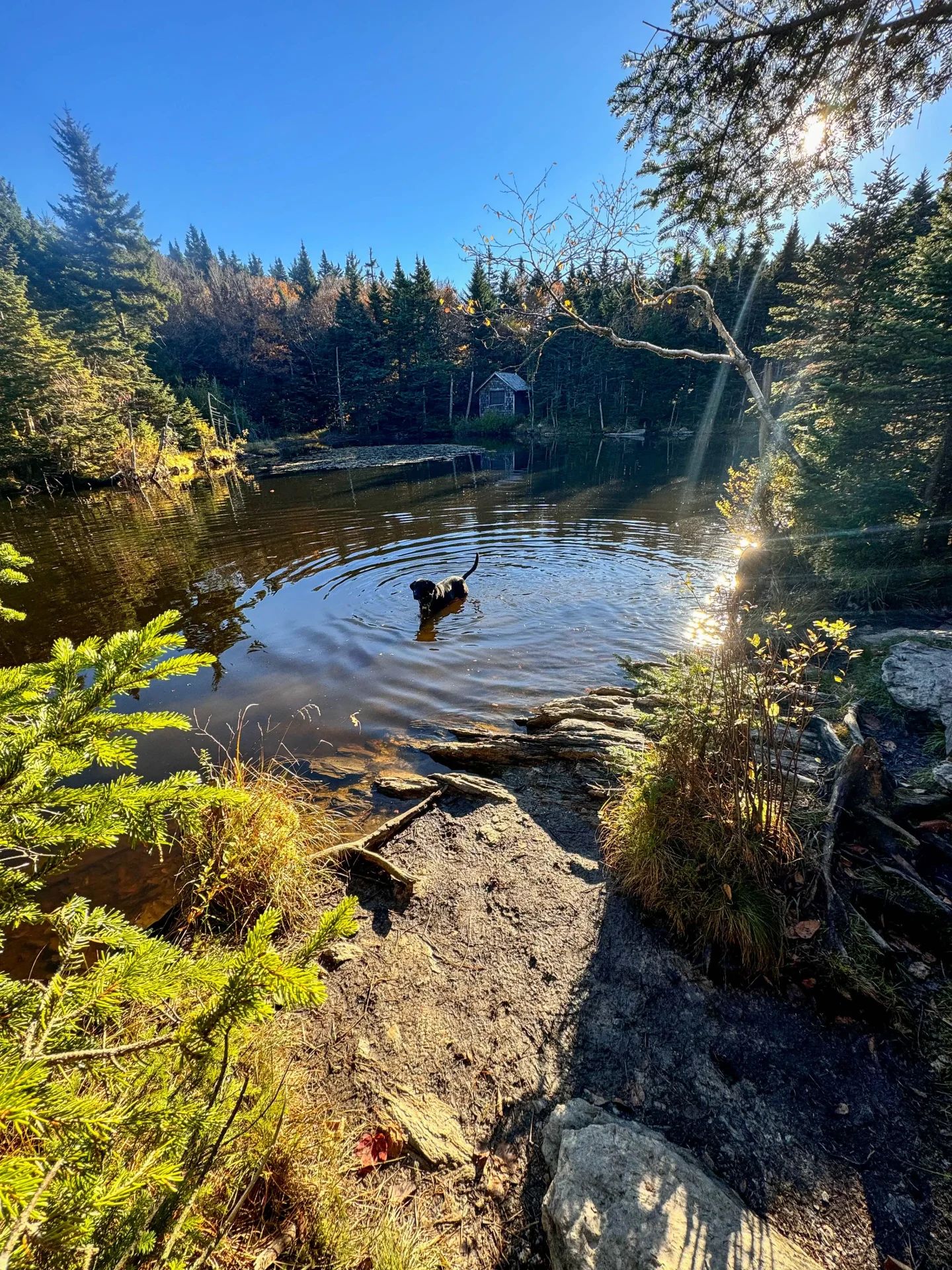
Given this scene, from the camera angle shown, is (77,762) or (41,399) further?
(41,399)

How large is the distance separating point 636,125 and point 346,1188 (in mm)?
9154

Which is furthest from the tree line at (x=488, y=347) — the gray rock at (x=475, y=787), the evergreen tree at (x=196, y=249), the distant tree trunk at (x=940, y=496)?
the evergreen tree at (x=196, y=249)

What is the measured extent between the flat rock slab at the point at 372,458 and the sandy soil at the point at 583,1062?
38.4m

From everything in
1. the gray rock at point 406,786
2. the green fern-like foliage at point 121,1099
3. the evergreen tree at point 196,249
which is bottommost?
the gray rock at point 406,786

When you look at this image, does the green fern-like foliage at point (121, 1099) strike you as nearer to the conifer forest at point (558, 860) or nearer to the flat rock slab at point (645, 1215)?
the conifer forest at point (558, 860)

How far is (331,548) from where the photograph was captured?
16.5m

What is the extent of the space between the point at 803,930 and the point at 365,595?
10694 mm

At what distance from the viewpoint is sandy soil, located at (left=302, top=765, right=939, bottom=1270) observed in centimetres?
213

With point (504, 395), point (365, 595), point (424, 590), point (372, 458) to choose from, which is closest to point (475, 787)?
point (424, 590)

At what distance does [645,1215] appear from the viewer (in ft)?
6.31

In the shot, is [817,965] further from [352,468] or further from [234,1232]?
[352,468]

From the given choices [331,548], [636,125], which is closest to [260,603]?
[331,548]

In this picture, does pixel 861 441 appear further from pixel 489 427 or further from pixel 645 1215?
pixel 489 427

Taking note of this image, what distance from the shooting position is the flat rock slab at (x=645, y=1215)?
183 cm
